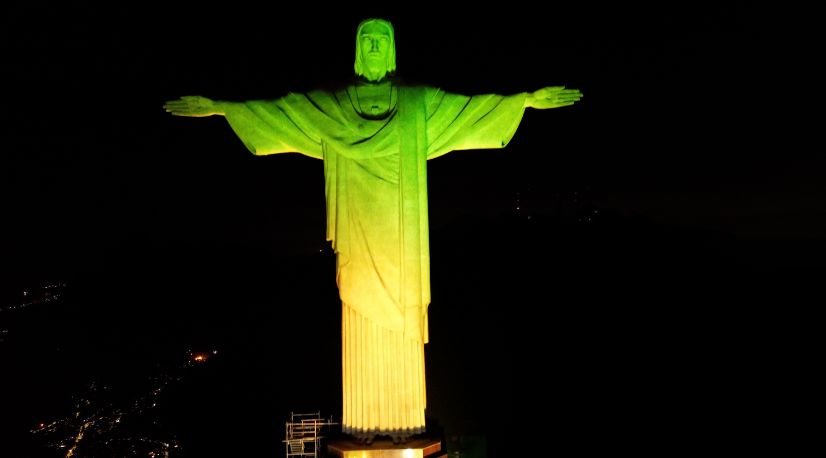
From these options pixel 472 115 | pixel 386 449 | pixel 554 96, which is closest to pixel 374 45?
pixel 472 115

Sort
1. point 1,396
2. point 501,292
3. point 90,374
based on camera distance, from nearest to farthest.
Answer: point 1,396
point 90,374
point 501,292

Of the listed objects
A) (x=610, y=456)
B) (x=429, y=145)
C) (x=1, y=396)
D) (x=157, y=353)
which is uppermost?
(x=429, y=145)

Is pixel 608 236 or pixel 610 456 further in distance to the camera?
pixel 608 236

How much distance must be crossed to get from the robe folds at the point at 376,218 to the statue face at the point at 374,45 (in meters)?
0.27

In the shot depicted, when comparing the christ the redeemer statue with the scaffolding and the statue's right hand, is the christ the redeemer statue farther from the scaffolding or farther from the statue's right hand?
the scaffolding

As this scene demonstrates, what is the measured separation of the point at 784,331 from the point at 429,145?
28.6 ft

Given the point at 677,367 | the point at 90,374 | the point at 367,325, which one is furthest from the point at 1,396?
the point at 677,367

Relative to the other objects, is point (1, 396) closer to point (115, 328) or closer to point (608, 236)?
point (115, 328)

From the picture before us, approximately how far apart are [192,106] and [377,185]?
68.9 inches

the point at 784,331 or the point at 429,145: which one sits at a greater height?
the point at 429,145

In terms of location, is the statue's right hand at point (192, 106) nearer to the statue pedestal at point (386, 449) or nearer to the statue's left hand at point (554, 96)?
the statue's left hand at point (554, 96)

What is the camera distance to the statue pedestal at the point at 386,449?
6.06 m

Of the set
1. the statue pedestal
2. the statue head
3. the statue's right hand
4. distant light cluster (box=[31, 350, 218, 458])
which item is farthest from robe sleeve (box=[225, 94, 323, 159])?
distant light cluster (box=[31, 350, 218, 458])

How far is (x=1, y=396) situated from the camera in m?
10.3
